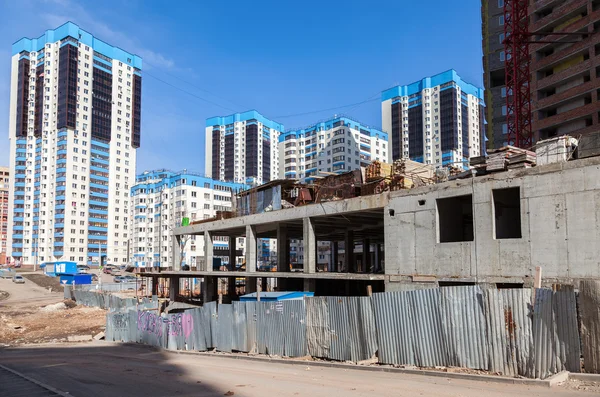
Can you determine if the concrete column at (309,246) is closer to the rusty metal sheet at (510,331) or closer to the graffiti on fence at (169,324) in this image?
the graffiti on fence at (169,324)

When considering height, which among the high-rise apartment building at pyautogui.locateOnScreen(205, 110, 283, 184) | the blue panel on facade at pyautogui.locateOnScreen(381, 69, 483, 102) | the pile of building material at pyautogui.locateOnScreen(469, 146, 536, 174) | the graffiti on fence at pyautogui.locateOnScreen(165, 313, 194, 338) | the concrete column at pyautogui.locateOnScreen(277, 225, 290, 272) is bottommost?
the graffiti on fence at pyautogui.locateOnScreen(165, 313, 194, 338)

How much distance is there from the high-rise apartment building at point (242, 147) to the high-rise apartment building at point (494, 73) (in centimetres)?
9271

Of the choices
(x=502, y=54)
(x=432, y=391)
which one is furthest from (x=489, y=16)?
(x=432, y=391)

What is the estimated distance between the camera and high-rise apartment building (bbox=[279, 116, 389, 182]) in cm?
12838

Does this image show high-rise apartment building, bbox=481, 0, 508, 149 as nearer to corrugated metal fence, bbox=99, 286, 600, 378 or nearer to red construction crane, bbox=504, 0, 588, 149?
red construction crane, bbox=504, 0, 588, 149

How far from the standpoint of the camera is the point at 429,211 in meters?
23.7

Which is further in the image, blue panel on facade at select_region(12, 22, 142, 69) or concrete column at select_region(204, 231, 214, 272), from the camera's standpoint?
blue panel on facade at select_region(12, 22, 142, 69)

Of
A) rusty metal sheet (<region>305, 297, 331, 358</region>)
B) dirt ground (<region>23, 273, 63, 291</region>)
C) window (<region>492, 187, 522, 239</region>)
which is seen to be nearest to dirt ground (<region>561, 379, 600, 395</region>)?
rusty metal sheet (<region>305, 297, 331, 358</region>)

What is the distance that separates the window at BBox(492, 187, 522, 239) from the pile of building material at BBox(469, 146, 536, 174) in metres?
1.09

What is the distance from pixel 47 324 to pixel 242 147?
129 metres

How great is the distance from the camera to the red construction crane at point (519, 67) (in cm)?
6128

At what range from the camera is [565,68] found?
204ft

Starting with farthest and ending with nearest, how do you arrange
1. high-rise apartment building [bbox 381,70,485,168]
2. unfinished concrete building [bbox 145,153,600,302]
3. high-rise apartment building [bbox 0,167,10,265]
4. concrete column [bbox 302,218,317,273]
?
high-rise apartment building [bbox 0,167,10,265] < high-rise apartment building [bbox 381,70,485,168] < concrete column [bbox 302,218,317,273] < unfinished concrete building [bbox 145,153,600,302]

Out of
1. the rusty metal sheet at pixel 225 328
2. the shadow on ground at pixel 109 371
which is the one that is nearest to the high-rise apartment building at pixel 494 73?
the rusty metal sheet at pixel 225 328
